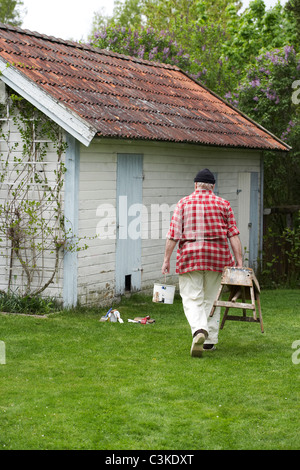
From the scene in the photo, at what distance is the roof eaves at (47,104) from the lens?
10.3 metres

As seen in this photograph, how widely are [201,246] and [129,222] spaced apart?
12.7ft

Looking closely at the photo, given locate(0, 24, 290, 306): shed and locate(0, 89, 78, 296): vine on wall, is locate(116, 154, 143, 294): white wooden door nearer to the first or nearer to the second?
locate(0, 24, 290, 306): shed

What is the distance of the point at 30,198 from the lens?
11.0 metres

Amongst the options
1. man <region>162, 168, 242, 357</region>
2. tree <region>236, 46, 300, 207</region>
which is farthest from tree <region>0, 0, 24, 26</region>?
man <region>162, 168, 242, 357</region>

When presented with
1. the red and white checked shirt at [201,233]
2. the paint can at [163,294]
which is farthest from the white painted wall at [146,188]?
the red and white checked shirt at [201,233]

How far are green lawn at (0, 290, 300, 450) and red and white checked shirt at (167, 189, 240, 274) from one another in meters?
1.00

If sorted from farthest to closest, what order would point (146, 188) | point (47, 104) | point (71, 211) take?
point (146, 188), point (71, 211), point (47, 104)

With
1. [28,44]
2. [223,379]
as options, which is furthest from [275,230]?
[223,379]

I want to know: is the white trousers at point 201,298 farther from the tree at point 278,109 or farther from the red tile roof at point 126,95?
the tree at point 278,109

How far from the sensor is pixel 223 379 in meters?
7.33

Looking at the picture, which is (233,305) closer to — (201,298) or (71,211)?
(201,298)

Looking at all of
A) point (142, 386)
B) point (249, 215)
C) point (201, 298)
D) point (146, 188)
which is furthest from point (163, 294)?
point (249, 215)

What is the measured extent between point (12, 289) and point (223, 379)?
4.75 metres
